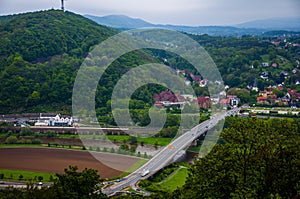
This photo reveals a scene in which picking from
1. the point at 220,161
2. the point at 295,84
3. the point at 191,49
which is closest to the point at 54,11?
the point at 191,49

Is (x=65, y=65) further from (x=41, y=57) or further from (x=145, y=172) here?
(x=145, y=172)

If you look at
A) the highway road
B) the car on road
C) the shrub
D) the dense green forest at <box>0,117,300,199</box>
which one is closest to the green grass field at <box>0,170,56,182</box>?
the highway road

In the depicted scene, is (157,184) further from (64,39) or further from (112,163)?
(64,39)

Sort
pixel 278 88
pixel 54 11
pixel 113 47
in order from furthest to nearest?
pixel 54 11 → pixel 278 88 → pixel 113 47

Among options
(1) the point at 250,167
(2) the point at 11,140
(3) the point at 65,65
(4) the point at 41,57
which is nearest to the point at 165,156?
(2) the point at 11,140

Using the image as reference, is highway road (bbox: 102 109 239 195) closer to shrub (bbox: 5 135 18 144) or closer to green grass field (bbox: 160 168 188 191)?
green grass field (bbox: 160 168 188 191)

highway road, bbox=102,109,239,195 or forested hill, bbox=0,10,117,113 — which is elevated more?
forested hill, bbox=0,10,117,113
